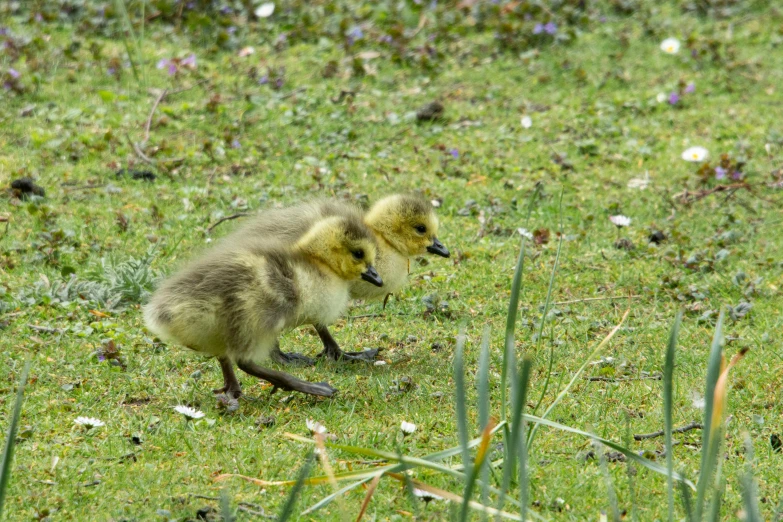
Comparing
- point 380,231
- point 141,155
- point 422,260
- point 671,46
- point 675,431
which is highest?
point 380,231

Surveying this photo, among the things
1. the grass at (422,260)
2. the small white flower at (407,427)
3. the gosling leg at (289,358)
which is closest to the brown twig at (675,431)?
the grass at (422,260)

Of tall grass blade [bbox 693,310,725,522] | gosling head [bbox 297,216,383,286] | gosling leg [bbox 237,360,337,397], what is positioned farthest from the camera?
gosling head [bbox 297,216,383,286]

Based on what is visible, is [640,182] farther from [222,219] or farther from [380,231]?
[222,219]

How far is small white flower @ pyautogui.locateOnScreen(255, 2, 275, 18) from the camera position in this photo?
437 inches

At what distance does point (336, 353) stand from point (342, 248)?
653mm

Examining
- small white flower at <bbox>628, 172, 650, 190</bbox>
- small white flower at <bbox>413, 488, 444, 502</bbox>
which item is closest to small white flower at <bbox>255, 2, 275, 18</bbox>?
small white flower at <bbox>628, 172, 650, 190</bbox>

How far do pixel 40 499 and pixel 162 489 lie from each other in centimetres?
43

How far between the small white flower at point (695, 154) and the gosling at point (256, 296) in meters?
4.14

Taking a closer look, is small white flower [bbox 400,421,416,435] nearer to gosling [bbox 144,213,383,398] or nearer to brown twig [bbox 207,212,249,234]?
gosling [bbox 144,213,383,398]

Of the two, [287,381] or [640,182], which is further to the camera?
[640,182]

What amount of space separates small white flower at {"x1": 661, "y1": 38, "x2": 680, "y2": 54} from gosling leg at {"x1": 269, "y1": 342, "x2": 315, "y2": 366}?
6.72 meters

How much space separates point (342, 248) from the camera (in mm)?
4973

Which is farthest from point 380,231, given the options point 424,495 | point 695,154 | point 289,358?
point 695,154

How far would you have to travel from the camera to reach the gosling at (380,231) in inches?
210
